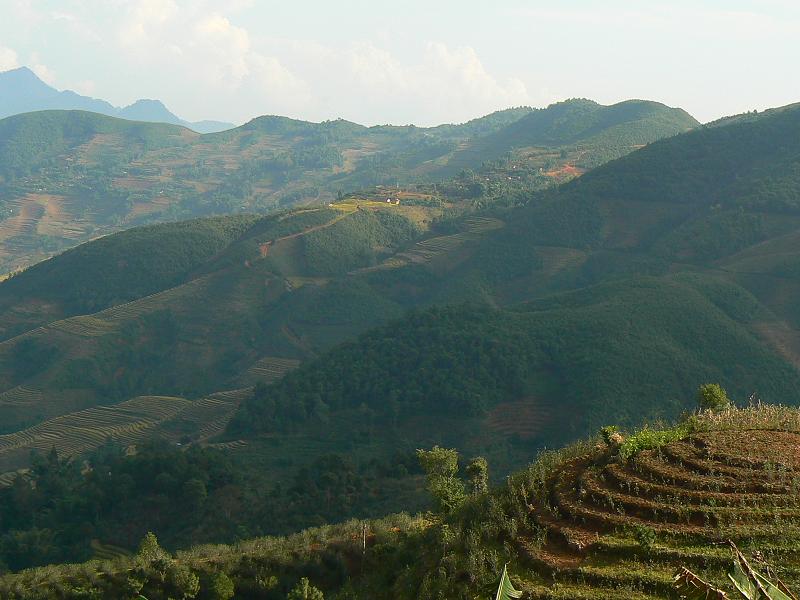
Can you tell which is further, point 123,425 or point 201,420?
point 123,425

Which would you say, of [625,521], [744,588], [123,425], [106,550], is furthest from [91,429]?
[744,588]

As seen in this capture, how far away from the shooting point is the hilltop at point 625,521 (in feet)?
57.3

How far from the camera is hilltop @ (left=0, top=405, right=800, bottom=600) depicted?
1745 centimetres

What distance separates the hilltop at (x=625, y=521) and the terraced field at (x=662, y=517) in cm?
3

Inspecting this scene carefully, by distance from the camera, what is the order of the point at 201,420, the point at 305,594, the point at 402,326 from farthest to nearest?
1. the point at 402,326
2. the point at 201,420
3. the point at 305,594

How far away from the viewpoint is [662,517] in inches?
749

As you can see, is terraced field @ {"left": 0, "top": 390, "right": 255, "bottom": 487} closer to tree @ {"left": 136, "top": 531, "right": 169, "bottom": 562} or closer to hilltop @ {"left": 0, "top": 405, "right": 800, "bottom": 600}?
tree @ {"left": 136, "top": 531, "right": 169, "bottom": 562}

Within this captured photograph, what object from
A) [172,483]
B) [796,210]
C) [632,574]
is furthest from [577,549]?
[796,210]

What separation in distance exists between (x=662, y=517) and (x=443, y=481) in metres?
11.2

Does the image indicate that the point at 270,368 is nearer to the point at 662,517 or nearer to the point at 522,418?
the point at 522,418

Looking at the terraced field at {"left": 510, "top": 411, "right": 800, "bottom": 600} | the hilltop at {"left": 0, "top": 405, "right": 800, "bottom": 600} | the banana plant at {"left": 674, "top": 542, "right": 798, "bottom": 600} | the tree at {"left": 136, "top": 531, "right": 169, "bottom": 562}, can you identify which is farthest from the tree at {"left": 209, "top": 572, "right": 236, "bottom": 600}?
the banana plant at {"left": 674, "top": 542, "right": 798, "bottom": 600}

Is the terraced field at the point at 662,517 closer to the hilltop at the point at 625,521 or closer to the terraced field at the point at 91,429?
the hilltop at the point at 625,521

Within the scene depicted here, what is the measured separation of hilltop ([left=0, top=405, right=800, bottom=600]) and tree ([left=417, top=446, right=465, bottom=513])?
186 mm

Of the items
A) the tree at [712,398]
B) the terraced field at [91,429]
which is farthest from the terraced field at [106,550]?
the tree at [712,398]
